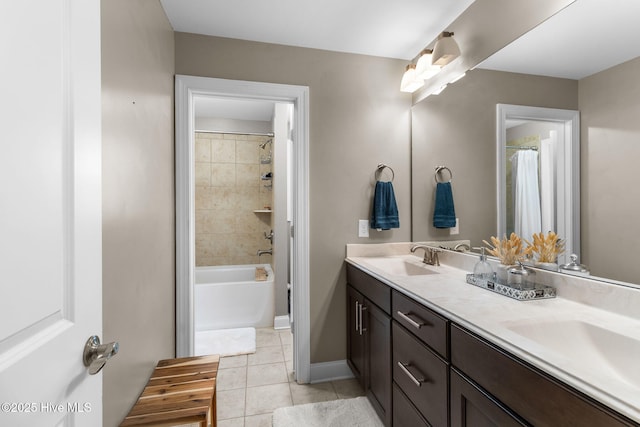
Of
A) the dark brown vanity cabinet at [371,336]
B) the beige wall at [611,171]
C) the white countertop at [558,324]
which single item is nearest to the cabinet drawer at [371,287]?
the dark brown vanity cabinet at [371,336]

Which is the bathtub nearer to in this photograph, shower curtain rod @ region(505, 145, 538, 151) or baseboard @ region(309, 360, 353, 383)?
baseboard @ region(309, 360, 353, 383)

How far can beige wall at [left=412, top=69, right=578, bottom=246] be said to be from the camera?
4.77 feet

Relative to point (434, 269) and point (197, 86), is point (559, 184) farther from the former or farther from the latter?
point (197, 86)

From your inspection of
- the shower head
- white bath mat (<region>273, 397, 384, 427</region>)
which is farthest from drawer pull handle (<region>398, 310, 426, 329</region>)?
the shower head

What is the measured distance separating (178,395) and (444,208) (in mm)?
1925

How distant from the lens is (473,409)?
96cm

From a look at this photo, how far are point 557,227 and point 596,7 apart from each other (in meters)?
0.88

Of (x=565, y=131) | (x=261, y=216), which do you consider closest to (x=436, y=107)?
(x=565, y=131)

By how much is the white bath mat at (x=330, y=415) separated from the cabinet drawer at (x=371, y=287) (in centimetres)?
70

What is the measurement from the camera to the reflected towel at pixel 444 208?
2081 millimetres

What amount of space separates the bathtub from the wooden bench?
5.21 ft

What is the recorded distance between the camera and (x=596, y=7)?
45.4 inches

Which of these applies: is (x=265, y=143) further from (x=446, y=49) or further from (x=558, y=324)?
(x=558, y=324)

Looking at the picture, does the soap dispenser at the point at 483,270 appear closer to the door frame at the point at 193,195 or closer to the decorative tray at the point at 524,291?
the decorative tray at the point at 524,291
